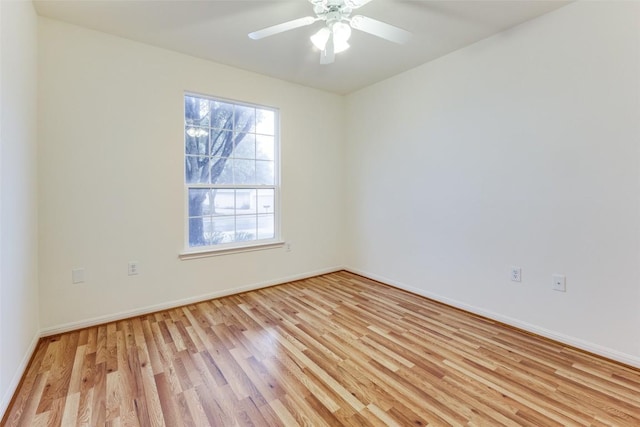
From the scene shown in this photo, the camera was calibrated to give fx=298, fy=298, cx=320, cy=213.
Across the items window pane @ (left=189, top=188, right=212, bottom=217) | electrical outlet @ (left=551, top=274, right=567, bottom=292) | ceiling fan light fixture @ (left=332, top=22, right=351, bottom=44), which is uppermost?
ceiling fan light fixture @ (left=332, top=22, right=351, bottom=44)

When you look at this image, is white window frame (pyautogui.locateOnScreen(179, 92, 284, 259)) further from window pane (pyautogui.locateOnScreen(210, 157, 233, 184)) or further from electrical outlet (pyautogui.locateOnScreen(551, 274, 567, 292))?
electrical outlet (pyautogui.locateOnScreen(551, 274, 567, 292))

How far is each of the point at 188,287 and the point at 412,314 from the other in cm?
224

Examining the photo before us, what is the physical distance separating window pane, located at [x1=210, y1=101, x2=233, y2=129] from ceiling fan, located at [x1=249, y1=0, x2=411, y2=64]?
1394 mm

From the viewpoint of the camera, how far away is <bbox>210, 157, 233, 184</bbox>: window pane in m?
3.25

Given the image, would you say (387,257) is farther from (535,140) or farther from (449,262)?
(535,140)

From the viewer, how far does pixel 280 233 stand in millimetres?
3727

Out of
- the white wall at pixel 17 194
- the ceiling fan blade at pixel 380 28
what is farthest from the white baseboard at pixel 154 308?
the ceiling fan blade at pixel 380 28

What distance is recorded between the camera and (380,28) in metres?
1.92

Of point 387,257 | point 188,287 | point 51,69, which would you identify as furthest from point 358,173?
point 51,69

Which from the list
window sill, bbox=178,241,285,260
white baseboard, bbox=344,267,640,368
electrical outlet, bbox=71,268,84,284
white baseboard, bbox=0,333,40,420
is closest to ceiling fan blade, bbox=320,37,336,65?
window sill, bbox=178,241,285,260

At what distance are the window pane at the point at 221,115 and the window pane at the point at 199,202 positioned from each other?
28.7 inches

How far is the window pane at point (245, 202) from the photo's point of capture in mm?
3441

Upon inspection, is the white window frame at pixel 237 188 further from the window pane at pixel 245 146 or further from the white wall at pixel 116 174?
the window pane at pixel 245 146

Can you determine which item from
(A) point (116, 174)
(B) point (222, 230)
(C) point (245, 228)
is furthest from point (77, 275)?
(C) point (245, 228)
